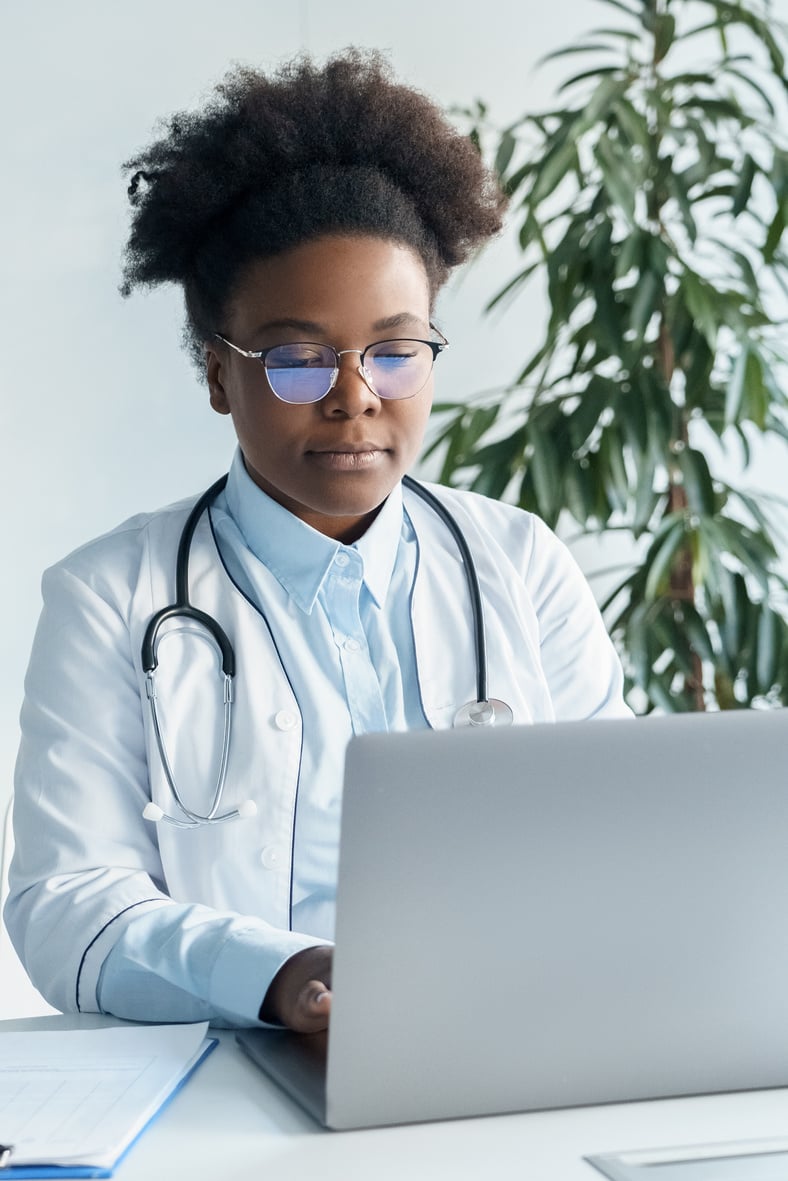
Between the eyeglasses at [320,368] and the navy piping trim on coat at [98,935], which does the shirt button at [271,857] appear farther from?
the eyeglasses at [320,368]

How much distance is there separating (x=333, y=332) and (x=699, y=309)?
1.13 m

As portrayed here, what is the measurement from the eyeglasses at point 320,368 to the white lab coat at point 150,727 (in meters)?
0.20

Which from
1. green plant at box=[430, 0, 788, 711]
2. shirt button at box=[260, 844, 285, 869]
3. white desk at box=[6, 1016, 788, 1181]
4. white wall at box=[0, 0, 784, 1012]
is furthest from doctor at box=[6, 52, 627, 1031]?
white wall at box=[0, 0, 784, 1012]

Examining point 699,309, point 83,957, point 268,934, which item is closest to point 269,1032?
point 268,934

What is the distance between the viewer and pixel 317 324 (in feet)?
3.97

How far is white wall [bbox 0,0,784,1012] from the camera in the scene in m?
2.51

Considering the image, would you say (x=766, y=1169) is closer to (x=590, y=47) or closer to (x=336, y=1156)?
(x=336, y=1156)

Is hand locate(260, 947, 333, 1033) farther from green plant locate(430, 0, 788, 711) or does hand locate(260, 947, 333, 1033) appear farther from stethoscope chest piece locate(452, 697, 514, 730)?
green plant locate(430, 0, 788, 711)

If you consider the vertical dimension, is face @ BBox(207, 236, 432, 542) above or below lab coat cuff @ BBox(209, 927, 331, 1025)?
above

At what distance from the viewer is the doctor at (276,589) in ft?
3.81

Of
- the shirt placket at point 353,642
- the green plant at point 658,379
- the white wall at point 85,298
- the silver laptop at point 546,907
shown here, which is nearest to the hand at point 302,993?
the silver laptop at point 546,907

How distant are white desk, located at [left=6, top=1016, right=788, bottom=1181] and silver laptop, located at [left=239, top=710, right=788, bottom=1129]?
0.6 inches

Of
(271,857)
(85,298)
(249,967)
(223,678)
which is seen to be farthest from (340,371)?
(85,298)

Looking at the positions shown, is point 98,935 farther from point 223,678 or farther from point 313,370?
point 313,370
